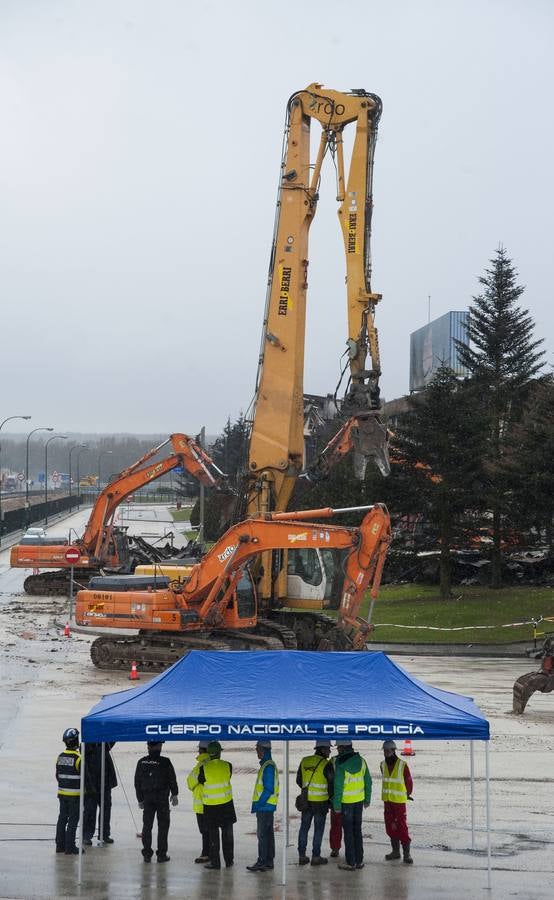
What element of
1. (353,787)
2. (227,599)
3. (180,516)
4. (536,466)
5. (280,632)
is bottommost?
(353,787)

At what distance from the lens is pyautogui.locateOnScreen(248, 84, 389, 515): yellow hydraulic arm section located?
30688mm

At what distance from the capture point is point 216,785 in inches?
544

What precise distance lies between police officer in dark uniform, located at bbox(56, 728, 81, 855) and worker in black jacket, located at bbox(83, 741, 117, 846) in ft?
0.99

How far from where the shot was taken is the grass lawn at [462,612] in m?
36.0

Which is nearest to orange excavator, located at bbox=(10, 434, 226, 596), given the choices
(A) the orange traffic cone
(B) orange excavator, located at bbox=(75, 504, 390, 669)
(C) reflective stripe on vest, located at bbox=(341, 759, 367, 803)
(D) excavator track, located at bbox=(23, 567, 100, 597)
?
(D) excavator track, located at bbox=(23, 567, 100, 597)

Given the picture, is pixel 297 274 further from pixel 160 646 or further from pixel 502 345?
pixel 502 345

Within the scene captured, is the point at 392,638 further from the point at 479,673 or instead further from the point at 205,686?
the point at 205,686

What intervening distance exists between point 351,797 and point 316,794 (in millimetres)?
419

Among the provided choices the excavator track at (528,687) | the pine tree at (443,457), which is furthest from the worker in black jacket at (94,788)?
the pine tree at (443,457)

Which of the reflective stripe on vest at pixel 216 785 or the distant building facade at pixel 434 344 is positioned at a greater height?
the distant building facade at pixel 434 344

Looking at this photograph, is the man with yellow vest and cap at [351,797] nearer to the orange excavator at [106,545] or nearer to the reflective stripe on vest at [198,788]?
the reflective stripe on vest at [198,788]

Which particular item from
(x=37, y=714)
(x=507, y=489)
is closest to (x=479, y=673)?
(x=37, y=714)

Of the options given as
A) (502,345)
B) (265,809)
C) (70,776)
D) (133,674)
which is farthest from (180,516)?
(265,809)

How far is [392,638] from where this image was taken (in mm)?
35812
